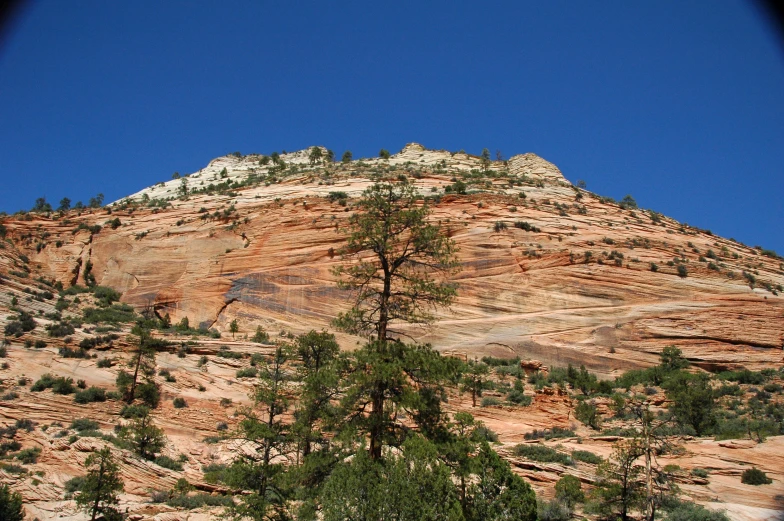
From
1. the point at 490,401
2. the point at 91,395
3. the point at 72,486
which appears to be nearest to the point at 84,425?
the point at 91,395

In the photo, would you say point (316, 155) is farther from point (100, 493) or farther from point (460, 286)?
point (100, 493)

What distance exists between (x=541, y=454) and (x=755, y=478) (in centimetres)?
590

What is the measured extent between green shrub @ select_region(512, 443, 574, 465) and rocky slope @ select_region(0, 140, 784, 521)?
947mm

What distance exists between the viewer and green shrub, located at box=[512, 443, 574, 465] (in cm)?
1688

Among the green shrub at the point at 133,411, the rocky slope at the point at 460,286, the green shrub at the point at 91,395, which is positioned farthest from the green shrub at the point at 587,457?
the green shrub at the point at 91,395

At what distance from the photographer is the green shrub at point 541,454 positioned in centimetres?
1688

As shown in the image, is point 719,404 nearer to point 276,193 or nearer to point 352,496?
point 352,496

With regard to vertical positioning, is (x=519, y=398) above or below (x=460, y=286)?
below

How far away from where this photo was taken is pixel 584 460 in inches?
665

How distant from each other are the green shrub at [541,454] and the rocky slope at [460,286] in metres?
0.95

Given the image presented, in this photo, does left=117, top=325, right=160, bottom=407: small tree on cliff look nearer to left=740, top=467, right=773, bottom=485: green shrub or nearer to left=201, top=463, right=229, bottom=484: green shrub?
left=201, top=463, right=229, bottom=484: green shrub

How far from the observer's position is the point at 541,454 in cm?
1739

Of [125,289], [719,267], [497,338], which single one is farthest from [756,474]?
[125,289]

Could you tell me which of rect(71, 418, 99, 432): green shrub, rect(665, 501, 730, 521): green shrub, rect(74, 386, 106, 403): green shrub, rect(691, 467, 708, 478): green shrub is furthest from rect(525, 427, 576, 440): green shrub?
rect(74, 386, 106, 403): green shrub
